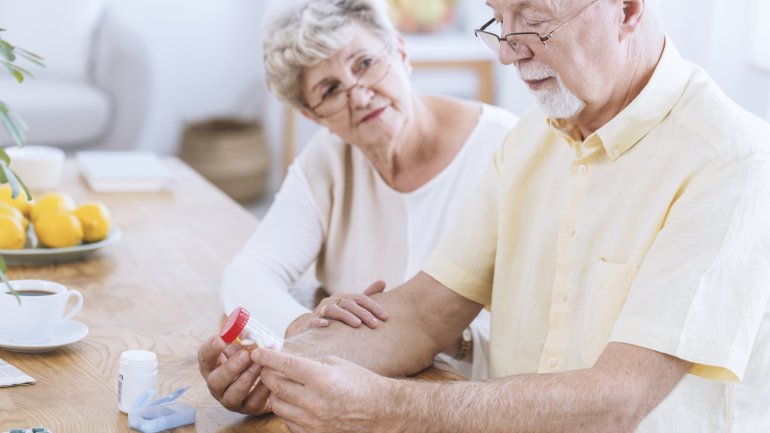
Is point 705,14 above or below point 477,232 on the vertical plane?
above

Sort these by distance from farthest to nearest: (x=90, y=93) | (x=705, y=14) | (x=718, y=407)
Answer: (x=90, y=93) < (x=705, y=14) < (x=718, y=407)

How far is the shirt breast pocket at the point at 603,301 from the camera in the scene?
1.33 m

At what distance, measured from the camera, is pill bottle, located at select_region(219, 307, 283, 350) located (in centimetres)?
133

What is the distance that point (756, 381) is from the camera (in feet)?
4.27

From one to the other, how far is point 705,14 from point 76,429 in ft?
7.05

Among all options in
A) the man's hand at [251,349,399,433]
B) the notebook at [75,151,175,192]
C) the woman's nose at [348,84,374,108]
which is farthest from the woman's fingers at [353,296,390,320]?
the notebook at [75,151,175,192]

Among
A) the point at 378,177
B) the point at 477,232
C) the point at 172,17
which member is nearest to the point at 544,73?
the point at 477,232

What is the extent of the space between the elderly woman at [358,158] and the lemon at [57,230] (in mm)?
335

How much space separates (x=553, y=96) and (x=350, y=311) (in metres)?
0.45

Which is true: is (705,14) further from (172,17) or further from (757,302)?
(172,17)

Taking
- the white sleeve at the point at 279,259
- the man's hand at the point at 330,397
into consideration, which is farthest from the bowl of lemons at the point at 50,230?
the man's hand at the point at 330,397

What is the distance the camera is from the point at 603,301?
1.35 meters

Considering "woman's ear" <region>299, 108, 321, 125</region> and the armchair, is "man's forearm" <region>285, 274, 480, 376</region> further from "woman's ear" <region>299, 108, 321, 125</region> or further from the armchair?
the armchair

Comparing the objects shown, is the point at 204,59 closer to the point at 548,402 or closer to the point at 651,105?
the point at 651,105
